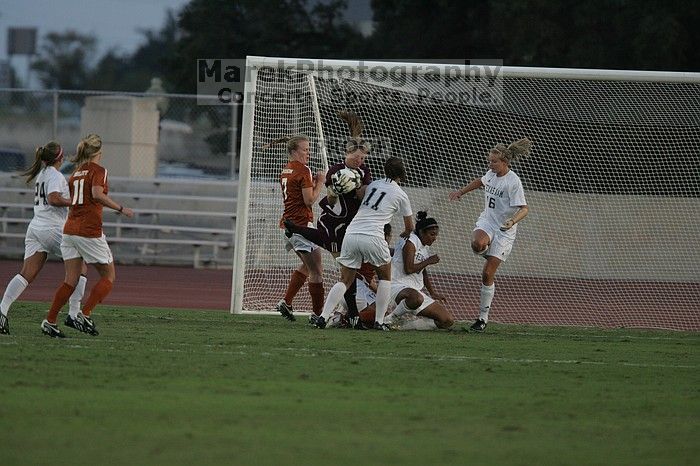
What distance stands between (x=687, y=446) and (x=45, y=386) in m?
4.00

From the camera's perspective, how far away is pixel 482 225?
12922 mm

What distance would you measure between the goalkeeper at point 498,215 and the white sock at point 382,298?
3.91 feet

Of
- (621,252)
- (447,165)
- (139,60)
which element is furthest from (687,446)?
(139,60)

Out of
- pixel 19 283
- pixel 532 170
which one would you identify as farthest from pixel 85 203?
pixel 532 170

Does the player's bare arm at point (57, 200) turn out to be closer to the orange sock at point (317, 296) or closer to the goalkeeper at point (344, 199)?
the goalkeeper at point (344, 199)

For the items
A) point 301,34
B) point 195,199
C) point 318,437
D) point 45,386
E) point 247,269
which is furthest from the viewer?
point 301,34

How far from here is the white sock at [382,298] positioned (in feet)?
38.8

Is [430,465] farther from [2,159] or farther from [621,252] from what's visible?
[2,159]

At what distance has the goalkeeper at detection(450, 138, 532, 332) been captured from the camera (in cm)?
1275

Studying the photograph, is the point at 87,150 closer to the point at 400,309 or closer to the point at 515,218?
the point at 400,309

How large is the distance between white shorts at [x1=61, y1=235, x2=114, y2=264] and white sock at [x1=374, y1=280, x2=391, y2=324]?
9.63 feet

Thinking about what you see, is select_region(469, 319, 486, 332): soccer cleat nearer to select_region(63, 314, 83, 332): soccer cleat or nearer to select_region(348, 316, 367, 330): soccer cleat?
select_region(348, 316, 367, 330): soccer cleat

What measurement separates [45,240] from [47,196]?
448 mm

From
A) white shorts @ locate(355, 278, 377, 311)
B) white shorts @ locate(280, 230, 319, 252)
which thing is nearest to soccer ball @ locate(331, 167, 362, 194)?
white shorts @ locate(280, 230, 319, 252)
